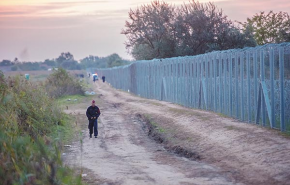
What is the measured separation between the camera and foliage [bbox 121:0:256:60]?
146 ft

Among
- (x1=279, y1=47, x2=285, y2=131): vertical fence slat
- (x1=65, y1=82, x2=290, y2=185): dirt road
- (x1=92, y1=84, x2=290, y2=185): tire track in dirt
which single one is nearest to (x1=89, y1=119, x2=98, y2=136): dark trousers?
(x1=65, y1=82, x2=290, y2=185): dirt road

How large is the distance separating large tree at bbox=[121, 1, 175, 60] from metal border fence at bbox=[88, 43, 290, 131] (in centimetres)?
1371

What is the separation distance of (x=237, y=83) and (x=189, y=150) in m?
5.34

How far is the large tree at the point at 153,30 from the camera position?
47.5 metres

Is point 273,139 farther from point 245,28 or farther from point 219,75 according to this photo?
point 245,28

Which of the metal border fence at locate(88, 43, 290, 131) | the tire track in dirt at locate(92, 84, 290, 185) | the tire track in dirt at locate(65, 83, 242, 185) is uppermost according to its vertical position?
the metal border fence at locate(88, 43, 290, 131)

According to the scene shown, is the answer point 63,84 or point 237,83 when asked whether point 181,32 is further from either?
point 237,83

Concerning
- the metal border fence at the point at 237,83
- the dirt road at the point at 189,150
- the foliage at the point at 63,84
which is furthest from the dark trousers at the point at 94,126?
the foliage at the point at 63,84

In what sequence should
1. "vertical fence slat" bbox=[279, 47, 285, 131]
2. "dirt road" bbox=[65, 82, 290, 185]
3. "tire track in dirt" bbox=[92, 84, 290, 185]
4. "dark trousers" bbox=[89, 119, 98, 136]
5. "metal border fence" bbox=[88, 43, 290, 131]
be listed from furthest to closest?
"dark trousers" bbox=[89, 119, 98, 136] < "metal border fence" bbox=[88, 43, 290, 131] < "vertical fence slat" bbox=[279, 47, 285, 131] < "dirt road" bbox=[65, 82, 290, 185] < "tire track in dirt" bbox=[92, 84, 290, 185]

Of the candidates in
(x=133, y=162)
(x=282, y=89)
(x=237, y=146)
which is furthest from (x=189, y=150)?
(x=282, y=89)

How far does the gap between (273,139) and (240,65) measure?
573 cm

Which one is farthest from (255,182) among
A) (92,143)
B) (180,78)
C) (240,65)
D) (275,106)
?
(180,78)

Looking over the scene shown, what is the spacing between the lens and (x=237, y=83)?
19.5 metres

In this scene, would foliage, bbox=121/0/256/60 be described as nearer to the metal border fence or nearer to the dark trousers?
the metal border fence
